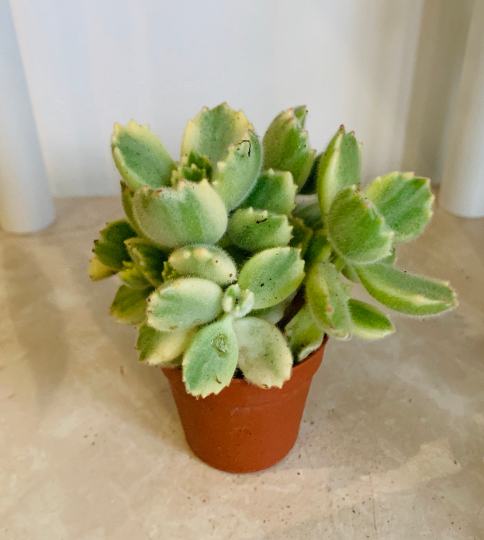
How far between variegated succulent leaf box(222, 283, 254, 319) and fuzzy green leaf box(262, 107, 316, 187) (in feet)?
0.38

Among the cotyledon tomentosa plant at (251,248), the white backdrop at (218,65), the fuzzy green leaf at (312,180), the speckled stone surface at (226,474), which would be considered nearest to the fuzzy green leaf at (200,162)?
the cotyledon tomentosa plant at (251,248)

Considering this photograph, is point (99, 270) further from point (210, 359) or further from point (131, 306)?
point (210, 359)

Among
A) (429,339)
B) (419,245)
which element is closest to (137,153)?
(429,339)

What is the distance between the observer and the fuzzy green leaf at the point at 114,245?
0.42 metres

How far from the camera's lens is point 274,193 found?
368mm

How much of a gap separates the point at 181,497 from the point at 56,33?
0.80 m

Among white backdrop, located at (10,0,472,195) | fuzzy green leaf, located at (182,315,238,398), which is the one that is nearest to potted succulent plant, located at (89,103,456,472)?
fuzzy green leaf, located at (182,315,238,398)

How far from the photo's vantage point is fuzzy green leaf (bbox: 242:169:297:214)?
363 millimetres

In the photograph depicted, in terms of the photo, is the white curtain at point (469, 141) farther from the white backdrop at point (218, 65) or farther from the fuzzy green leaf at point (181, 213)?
the fuzzy green leaf at point (181, 213)

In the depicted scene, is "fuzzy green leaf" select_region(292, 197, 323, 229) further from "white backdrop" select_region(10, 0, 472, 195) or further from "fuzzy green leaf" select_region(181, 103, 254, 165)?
"white backdrop" select_region(10, 0, 472, 195)

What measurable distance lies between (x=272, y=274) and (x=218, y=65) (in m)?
0.68

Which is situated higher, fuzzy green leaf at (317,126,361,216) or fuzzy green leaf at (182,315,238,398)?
fuzzy green leaf at (317,126,361,216)

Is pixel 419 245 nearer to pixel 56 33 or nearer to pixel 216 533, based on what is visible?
pixel 216 533

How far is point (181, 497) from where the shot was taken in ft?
1.55
